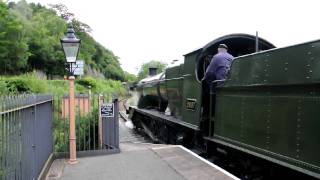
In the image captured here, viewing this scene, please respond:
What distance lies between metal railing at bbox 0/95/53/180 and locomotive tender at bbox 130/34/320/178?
3421 millimetres

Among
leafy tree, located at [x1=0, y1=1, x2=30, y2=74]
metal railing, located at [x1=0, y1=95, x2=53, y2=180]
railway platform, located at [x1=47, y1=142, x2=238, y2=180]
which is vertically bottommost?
railway platform, located at [x1=47, y1=142, x2=238, y2=180]

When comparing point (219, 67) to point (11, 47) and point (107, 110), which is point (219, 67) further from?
point (11, 47)

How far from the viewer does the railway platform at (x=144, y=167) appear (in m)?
7.06

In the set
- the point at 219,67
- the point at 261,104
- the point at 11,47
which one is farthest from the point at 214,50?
the point at 11,47

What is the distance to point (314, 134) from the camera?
197 inches

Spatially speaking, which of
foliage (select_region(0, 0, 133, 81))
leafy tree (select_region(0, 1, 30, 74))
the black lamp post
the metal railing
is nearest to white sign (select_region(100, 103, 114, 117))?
the black lamp post

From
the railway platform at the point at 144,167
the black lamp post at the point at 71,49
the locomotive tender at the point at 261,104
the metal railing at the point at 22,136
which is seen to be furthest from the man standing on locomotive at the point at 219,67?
the metal railing at the point at 22,136

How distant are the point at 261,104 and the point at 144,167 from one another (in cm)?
273

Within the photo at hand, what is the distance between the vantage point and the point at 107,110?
954cm

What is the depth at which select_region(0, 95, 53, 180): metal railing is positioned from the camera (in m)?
4.20

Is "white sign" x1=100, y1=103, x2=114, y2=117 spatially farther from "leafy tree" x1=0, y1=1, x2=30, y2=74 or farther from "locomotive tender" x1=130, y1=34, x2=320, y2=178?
"leafy tree" x1=0, y1=1, x2=30, y2=74

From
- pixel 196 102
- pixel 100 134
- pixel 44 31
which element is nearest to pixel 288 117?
pixel 196 102

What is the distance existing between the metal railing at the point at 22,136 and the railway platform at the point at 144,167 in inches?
28.6

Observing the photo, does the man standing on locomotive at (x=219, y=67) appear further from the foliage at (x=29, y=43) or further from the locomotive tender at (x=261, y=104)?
the foliage at (x=29, y=43)
